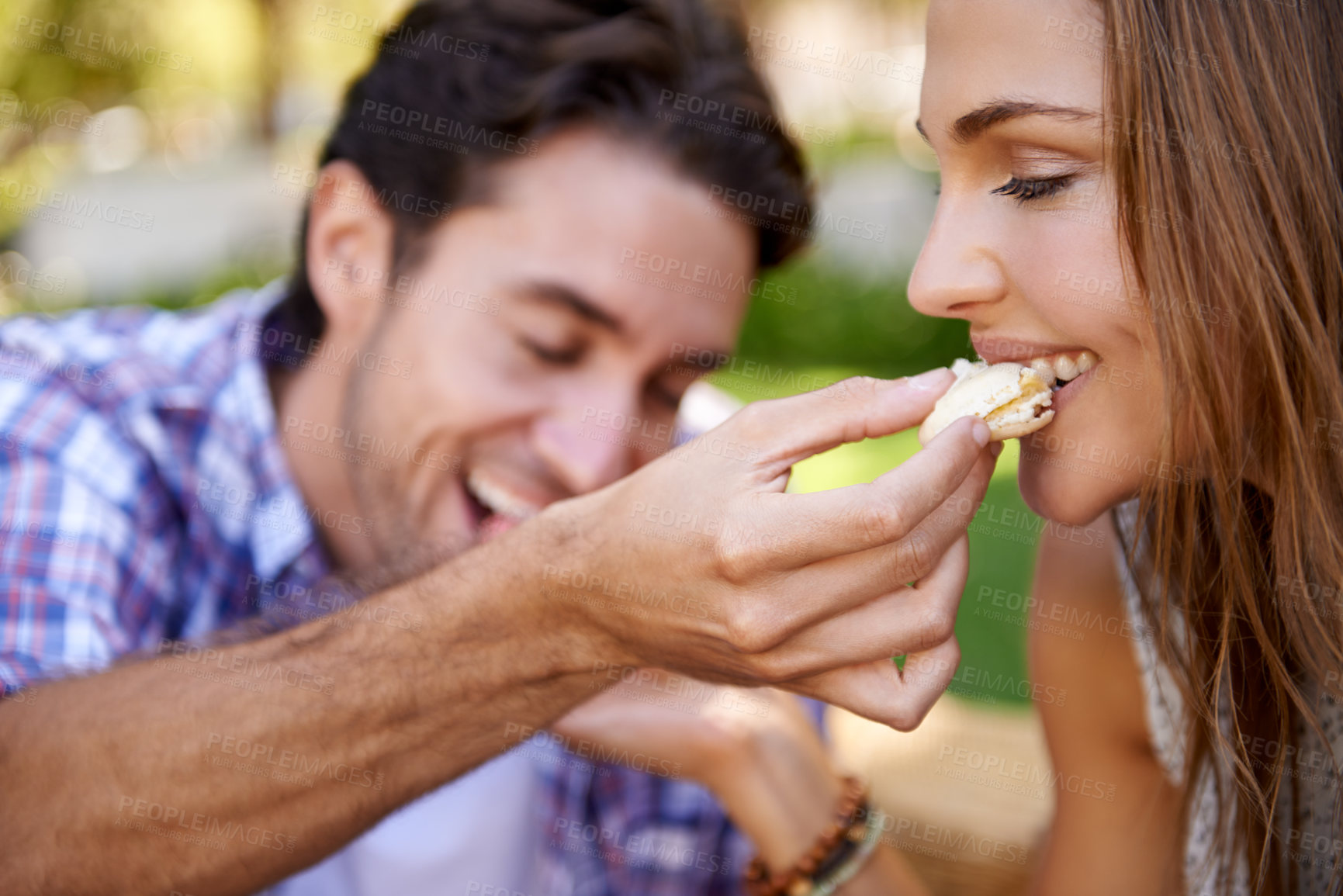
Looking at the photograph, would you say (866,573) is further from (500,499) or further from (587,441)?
(500,499)

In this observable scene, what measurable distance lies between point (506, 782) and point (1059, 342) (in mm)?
1994

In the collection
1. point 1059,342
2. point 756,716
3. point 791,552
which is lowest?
point 756,716

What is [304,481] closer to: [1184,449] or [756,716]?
[756,716]

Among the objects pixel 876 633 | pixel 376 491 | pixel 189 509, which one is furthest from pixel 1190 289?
pixel 189 509

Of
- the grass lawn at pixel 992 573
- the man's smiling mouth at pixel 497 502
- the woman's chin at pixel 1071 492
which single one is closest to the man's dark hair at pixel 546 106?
the man's smiling mouth at pixel 497 502

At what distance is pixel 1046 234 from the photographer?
5.54 feet

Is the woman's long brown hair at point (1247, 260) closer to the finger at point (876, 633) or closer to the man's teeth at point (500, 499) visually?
the finger at point (876, 633)

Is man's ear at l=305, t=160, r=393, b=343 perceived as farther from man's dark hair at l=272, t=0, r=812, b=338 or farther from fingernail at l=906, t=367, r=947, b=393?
fingernail at l=906, t=367, r=947, b=393

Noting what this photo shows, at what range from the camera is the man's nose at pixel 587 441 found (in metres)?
2.73

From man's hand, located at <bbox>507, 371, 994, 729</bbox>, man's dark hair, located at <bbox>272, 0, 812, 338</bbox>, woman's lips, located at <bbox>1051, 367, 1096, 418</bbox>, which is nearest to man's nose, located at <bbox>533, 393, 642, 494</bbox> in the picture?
man's dark hair, located at <bbox>272, 0, 812, 338</bbox>

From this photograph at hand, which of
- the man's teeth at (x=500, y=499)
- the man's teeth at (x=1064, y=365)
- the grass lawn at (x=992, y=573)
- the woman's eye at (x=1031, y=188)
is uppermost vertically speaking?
the woman's eye at (x=1031, y=188)

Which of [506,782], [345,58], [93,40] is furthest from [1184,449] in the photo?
[345,58]

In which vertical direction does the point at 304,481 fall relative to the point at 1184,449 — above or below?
below

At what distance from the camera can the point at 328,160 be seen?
356 cm
